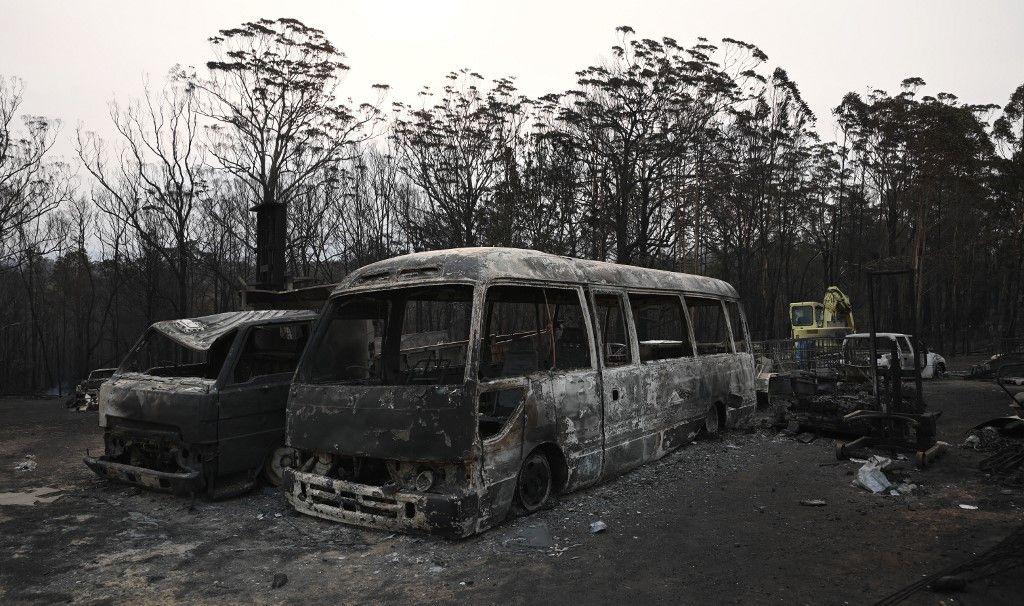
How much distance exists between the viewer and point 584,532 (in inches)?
207

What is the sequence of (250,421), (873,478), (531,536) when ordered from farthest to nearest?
(873,478)
(250,421)
(531,536)

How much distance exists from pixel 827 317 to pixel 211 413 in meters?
19.5

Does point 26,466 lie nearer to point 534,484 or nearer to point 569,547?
point 534,484

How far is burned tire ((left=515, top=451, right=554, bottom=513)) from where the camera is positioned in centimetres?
548

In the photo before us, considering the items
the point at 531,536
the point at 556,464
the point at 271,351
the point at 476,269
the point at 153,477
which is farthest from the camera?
the point at 271,351

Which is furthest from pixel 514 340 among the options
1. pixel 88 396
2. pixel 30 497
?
pixel 88 396

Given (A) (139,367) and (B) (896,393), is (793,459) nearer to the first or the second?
(B) (896,393)

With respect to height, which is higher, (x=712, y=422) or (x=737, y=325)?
(x=737, y=325)

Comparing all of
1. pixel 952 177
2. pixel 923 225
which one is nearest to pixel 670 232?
pixel 923 225

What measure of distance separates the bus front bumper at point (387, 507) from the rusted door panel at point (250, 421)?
1344 mm

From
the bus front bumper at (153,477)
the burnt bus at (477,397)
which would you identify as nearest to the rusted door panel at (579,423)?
the burnt bus at (477,397)

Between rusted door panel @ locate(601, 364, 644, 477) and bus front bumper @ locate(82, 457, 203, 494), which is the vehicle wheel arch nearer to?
rusted door panel @ locate(601, 364, 644, 477)

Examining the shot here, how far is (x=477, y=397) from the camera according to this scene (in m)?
4.86

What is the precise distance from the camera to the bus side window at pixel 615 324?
6.79 meters
